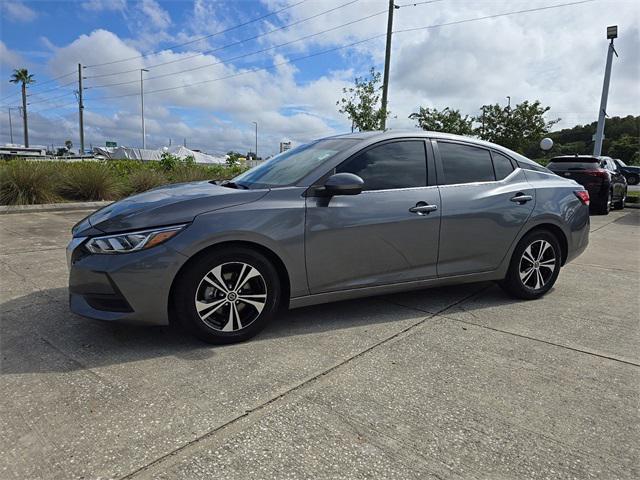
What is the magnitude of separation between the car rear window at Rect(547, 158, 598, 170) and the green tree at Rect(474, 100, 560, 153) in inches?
992

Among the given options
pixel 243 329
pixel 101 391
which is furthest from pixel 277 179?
pixel 101 391

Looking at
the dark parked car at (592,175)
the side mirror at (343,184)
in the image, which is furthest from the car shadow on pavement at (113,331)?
the dark parked car at (592,175)

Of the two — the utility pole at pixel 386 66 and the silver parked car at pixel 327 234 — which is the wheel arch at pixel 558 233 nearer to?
the silver parked car at pixel 327 234

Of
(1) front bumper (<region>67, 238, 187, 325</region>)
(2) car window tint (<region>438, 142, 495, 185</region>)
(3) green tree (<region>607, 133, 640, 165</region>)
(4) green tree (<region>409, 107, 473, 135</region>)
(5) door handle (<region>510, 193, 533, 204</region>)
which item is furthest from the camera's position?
(3) green tree (<region>607, 133, 640, 165</region>)

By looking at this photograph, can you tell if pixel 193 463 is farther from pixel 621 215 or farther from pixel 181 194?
pixel 621 215

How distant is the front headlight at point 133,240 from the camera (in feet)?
9.53

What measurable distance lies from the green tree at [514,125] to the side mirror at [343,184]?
3597 cm

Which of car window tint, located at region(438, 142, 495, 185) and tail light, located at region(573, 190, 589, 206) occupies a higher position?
car window tint, located at region(438, 142, 495, 185)

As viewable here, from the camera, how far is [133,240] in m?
2.91

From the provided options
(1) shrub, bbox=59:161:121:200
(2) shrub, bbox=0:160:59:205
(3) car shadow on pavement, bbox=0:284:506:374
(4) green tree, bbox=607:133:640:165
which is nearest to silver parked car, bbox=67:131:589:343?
(3) car shadow on pavement, bbox=0:284:506:374

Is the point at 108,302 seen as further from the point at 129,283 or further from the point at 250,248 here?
the point at 250,248

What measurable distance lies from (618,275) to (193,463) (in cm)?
545

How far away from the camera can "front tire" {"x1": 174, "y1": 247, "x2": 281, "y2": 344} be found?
2.98m

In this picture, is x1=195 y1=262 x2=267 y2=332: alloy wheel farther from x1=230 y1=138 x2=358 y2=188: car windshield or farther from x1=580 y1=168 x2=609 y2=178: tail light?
x1=580 y1=168 x2=609 y2=178: tail light
